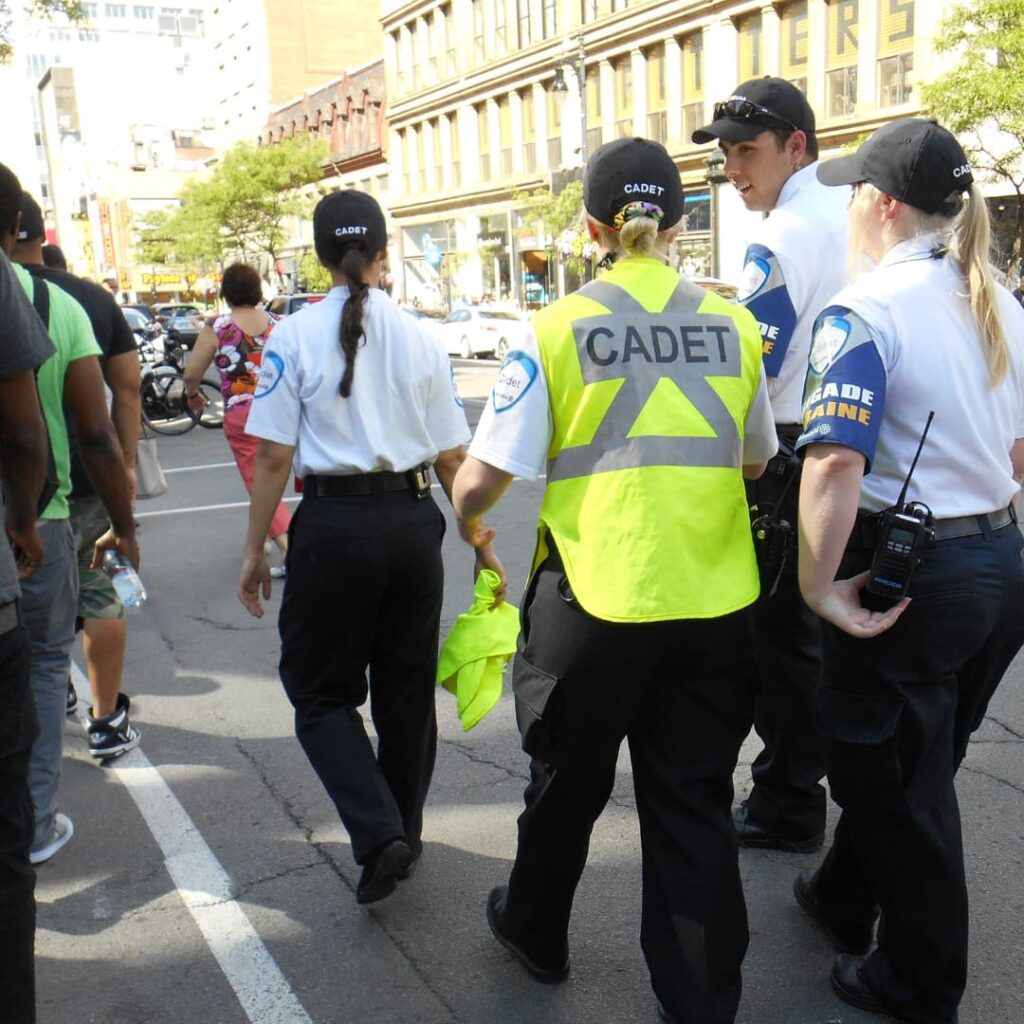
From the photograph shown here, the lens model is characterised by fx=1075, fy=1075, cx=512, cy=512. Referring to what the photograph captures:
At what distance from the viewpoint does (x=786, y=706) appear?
3391 millimetres

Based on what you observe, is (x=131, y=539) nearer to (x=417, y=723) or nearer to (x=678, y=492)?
(x=417, y=723)

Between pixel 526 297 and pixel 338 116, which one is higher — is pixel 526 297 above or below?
below

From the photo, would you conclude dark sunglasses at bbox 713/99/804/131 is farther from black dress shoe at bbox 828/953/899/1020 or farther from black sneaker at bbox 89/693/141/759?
black sneaker at bbox 89/693/141/759

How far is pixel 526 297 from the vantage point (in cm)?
4066

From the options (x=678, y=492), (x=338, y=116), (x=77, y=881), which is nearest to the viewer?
(x=678, y=492)

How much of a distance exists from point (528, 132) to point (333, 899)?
40218 millimetres

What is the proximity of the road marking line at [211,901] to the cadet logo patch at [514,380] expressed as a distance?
163 cm

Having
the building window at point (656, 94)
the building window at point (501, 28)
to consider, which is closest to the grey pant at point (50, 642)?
the building window at point (656, 94)

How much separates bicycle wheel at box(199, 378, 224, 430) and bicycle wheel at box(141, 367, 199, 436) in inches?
7.6

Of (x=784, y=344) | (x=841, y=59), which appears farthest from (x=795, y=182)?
(x=841, y=59)

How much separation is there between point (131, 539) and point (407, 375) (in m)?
1.21

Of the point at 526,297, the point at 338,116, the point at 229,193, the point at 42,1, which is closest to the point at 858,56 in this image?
the point at 526,297

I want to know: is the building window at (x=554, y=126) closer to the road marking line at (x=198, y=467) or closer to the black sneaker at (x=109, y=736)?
the road marking line at (x=198, y=467)

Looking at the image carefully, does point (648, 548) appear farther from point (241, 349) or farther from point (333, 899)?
point (241, 349)
